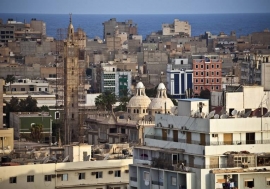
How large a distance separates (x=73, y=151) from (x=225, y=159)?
10.3 m

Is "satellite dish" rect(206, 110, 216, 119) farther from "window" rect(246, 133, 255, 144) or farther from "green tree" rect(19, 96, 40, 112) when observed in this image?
"green tree" rect(19, 96, 40, 112)

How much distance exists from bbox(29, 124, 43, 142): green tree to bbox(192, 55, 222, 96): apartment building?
2980cm

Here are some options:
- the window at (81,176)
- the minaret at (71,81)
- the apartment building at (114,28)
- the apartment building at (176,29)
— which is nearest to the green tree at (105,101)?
the minaret at (71,81)

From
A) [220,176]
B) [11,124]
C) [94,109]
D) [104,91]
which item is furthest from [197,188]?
[104,91]

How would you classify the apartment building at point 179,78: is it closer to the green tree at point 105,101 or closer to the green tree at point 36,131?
the green tree at point 105,101

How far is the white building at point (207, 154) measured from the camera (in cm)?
2600

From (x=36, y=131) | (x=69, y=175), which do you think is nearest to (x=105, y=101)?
(x=36, y=131)

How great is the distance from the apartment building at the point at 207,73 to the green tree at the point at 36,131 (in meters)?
29.8

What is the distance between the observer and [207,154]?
26.0 m

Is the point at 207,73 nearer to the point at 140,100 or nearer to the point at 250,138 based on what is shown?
the point at 140,100

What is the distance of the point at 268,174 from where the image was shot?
26188 millimetres

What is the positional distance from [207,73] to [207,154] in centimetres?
7264

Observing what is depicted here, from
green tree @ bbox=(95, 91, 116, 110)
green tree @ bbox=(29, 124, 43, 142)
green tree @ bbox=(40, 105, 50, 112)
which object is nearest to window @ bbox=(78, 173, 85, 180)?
green tree @ bbox=(29, 124, 43, 142)

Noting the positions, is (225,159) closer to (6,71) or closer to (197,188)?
(197,188)
